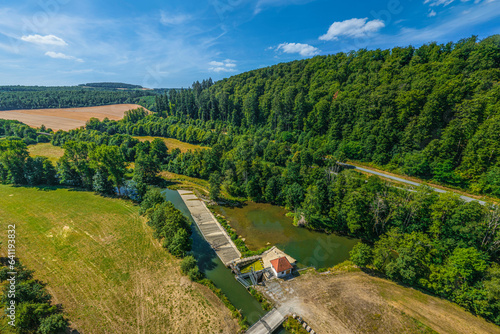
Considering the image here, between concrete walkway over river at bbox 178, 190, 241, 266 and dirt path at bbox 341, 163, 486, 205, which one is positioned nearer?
concrete walkway over river at bbox 178, 190, 241, 266

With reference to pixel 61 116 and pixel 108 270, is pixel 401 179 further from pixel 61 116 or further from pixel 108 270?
pixel 61 116

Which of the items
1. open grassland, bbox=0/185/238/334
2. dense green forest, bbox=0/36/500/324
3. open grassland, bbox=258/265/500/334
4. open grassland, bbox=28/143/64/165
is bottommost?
open grassland, bbox=0/185/238/334

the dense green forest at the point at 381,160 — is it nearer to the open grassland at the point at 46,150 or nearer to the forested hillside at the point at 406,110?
the forested hillside at the point at 406,110

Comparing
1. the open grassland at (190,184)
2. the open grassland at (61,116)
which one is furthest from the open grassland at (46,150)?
the open grassland at (190,184)

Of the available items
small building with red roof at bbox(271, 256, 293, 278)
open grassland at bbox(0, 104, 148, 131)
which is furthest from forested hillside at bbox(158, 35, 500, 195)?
open grassland at bbox(0, 104, 148, 131)

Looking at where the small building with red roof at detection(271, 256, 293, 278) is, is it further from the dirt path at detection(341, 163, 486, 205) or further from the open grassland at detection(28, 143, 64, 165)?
the open grassland at detection(28, 143, 64, 165)
